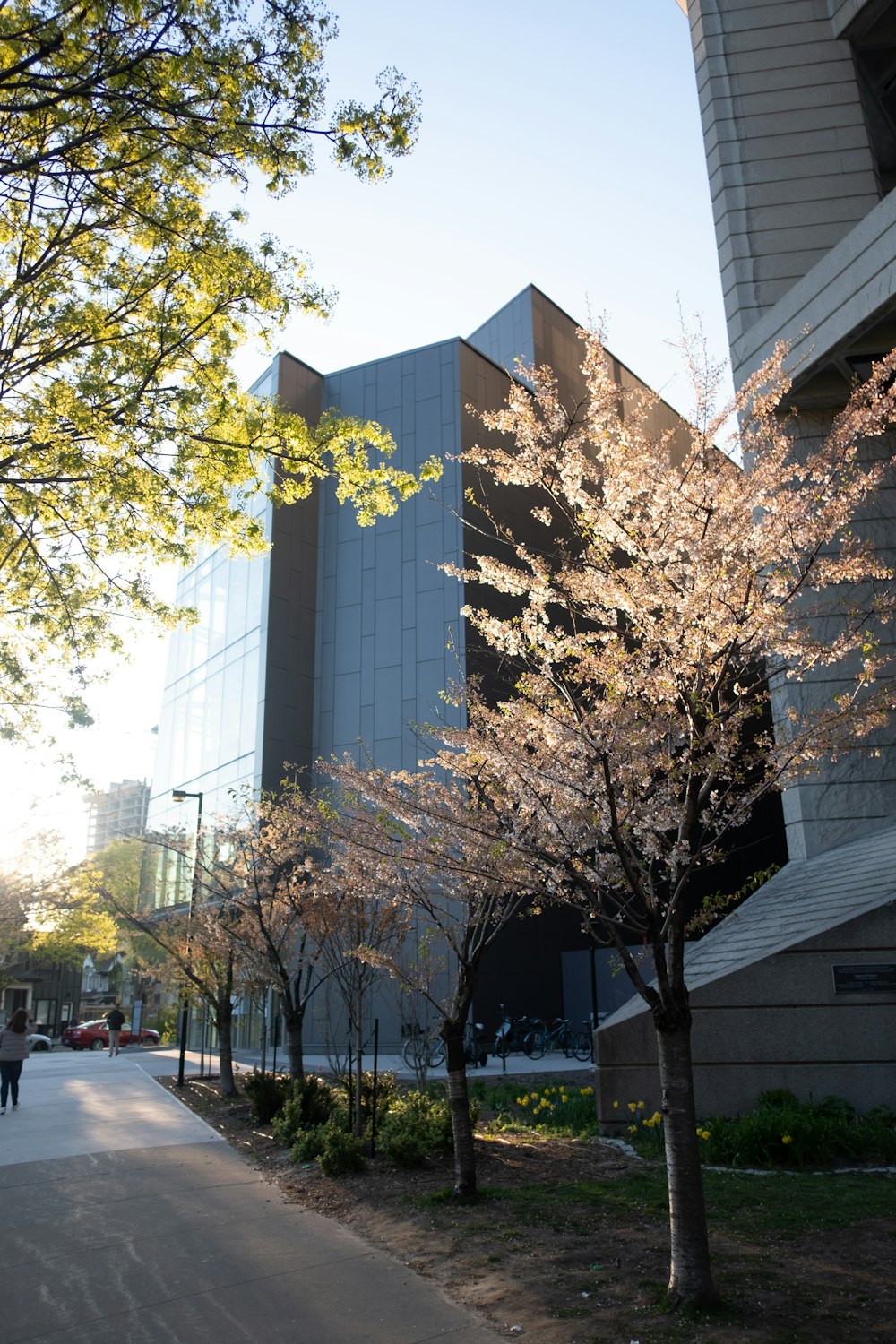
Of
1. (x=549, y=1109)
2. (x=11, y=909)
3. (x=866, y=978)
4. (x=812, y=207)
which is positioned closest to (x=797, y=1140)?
(x=866, y=978)

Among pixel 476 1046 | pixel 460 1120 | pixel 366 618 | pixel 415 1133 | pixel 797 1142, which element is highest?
pixel 366 618

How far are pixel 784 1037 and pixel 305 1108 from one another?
5.89 metres

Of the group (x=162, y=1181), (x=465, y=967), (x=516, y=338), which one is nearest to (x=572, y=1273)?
(x=465, y=967)

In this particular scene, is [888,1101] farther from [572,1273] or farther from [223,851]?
[223,851]

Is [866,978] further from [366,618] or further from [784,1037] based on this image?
[366,618]

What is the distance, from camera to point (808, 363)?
57.1 ft

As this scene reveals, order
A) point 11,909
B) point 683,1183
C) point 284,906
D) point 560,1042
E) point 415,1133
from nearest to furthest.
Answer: point 683,1183, point 415,1133, point 284,906, point 560,1042, point 11,909

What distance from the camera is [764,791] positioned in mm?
6258

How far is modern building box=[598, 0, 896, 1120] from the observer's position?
1011cm

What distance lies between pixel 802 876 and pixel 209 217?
12900 millimetres

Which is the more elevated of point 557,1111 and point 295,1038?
point 295,1038

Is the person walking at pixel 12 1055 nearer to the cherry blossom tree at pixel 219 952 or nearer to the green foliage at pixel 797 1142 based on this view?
the cherry blossom tree at pixel 219 952

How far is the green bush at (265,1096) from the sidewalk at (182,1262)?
1.40 metres

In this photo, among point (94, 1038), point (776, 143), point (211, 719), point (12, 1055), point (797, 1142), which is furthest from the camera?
point (94, 1038)
